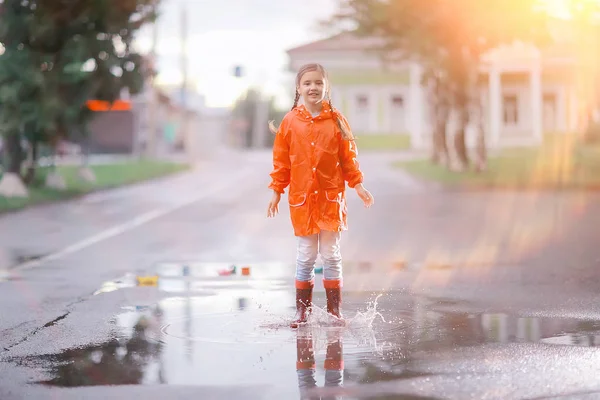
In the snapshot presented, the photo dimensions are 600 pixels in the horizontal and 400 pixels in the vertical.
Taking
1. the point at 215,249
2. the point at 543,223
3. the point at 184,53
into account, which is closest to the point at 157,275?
the point at 215,249

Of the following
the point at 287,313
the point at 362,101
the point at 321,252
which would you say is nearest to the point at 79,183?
the point at 287,313

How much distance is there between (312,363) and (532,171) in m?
32.8

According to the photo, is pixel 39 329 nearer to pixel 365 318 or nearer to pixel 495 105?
pixel 365 318

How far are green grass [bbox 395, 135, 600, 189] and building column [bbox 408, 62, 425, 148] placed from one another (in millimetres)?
8607

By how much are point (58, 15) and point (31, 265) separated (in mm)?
15063

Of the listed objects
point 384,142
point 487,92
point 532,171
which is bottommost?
point 532,171

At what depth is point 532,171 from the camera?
38781mm

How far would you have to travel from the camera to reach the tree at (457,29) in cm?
3378

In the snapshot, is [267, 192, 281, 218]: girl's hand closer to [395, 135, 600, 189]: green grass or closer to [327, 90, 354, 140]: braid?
[327, 90, 354, 140]: braid

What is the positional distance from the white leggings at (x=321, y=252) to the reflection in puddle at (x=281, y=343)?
1.15ft

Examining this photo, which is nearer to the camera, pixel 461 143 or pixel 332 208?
pixel 332 208

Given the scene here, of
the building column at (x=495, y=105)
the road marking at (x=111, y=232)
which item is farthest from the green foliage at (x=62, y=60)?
the building column at (x=495, y=105)

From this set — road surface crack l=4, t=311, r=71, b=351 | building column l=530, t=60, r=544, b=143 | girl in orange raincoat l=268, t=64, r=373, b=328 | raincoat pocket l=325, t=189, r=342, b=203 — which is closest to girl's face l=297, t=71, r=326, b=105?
girl in orange raincoat l=268, t=64, r=373, b=328

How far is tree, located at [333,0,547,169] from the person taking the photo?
33.8m
